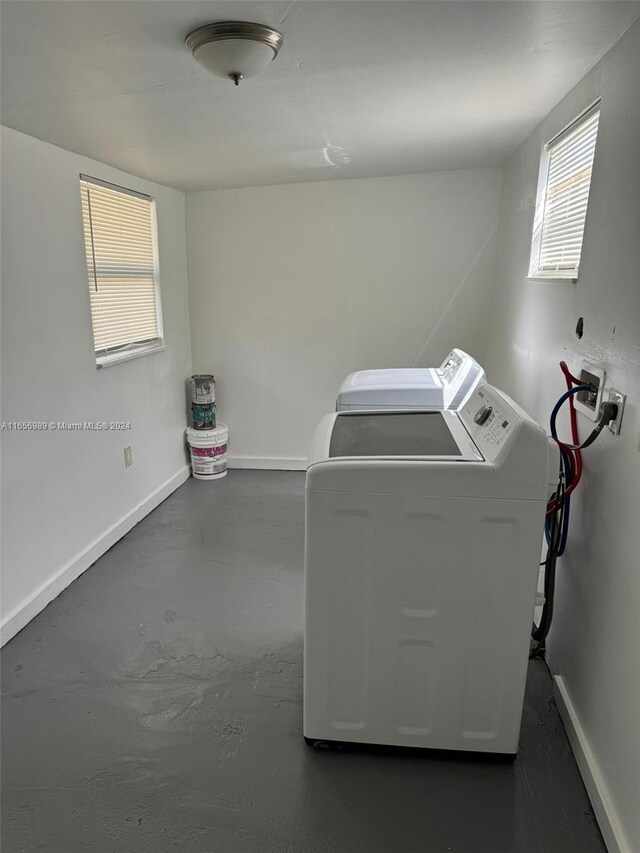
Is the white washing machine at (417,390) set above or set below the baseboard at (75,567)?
above

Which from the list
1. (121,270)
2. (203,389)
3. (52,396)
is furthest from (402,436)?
(203,389)

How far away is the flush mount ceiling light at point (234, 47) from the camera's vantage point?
53.1 inches

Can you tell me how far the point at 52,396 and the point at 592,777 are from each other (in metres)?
2.54

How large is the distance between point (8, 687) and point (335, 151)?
2.83 metres

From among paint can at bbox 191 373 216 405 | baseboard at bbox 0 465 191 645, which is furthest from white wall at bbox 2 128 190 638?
paint can at bbox 191 373 216 405

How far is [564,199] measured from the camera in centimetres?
214

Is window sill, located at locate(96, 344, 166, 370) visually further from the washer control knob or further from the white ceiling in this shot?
the washer control knob

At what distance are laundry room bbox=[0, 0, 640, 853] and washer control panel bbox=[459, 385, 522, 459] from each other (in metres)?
0.02

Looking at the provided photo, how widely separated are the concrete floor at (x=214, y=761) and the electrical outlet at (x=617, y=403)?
1.07 meters

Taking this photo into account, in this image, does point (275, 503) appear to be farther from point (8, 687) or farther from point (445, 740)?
point (445, 740)

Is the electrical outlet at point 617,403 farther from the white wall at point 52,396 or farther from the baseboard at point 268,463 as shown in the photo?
the baseboard at point 268,463

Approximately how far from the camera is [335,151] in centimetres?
284

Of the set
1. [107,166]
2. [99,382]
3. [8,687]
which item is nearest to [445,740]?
[8,687]

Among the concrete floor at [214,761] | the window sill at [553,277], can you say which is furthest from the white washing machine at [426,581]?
the window sill at [553,277]
